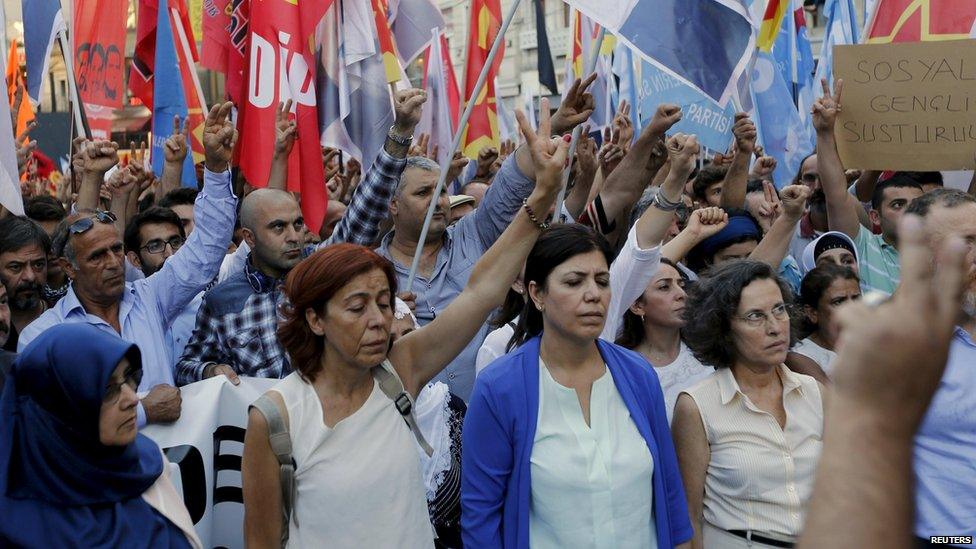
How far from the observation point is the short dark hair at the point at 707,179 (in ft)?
23.5

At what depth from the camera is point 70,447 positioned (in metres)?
2.84

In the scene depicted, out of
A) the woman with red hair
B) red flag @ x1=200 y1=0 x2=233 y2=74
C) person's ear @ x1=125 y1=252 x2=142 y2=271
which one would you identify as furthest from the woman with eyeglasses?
red flag @ x1=200 y1=0 x2=233 y2=74

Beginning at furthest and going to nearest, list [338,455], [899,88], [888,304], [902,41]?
[902,41] < [899,88] < [338,455] < [888,304]

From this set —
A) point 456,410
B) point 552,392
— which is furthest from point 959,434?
point 456,410

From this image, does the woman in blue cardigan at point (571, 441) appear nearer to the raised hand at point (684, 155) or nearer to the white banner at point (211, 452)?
the white banner at point (211, 452)

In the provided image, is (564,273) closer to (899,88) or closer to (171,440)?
(171,440)

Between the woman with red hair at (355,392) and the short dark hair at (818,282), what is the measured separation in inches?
71.9

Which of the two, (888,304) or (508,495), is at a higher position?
(888,304)

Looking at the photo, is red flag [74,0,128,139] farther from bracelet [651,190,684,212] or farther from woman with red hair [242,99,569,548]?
woman with red hair [242,99,569,548]

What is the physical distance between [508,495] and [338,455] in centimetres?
52

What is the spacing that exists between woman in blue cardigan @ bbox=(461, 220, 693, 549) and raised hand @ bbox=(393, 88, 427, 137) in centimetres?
169

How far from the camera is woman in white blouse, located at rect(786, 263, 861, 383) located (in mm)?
4625

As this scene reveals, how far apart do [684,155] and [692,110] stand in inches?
66.1

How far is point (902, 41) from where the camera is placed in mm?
6090
